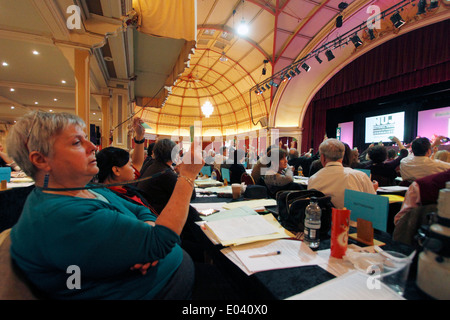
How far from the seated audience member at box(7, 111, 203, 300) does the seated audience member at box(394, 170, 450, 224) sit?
118 centimetres

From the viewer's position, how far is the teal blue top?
2.08 ft

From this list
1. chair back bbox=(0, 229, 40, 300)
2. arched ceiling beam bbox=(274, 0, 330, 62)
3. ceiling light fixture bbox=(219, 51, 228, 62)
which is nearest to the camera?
chair back bbox=(0, 229, 40, 300)

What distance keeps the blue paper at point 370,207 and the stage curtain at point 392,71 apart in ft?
24.3

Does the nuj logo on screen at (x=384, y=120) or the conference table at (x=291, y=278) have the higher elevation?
the nuj logo on screen at (x=384, y=120)

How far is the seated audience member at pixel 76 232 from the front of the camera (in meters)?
0.64

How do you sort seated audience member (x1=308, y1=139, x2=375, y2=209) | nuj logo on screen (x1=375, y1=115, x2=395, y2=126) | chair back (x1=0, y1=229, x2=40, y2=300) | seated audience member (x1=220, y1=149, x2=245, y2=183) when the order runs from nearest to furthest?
chair back (x1=0, y1=229, x2=40, y2=300) < seated audience member (x1=308, y1=139, x2=375, y2=209) < seated audience member (x1=220, y1=149, x2=245, y2=183) < nuj logo on screen (x1=375, y1=115, x2=395, y2=126)

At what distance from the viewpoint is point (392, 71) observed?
23.3 ft

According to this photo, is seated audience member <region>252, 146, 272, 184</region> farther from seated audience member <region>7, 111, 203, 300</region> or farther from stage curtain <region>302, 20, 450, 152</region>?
stage curtain <region>302, 20, 450, 152</region>

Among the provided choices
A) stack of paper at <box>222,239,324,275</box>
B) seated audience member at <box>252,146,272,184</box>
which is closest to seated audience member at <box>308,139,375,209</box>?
stack of paper at <box>222,239,324,275</box>

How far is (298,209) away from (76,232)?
3.73ft

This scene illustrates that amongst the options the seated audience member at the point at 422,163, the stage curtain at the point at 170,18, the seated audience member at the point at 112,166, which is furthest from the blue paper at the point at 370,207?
the stage curtain at the point at 170,18

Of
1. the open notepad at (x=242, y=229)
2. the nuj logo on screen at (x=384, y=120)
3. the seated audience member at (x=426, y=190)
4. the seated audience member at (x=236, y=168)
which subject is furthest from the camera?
the nuj logo on screen at (x=384, y=120)

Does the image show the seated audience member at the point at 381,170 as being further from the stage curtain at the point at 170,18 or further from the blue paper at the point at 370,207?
the stage curtain at the point at 170,18
